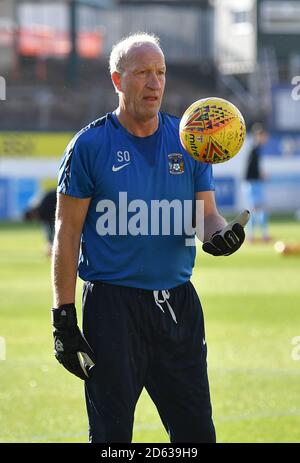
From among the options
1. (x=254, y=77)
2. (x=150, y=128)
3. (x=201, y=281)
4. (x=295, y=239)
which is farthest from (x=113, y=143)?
(x=254, y=77)

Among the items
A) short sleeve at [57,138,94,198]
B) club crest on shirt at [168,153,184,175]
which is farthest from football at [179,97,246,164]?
short sleeve at [57,138,94,198]

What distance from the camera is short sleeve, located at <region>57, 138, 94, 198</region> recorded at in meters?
6.01

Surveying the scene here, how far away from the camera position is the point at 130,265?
6.14 metres

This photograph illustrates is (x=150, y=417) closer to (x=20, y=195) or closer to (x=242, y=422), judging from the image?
(x=242, y=422)

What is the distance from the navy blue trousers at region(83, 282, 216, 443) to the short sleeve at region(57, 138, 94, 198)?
507mm

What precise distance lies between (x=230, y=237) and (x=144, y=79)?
900 millimetres

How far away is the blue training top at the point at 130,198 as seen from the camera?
6.05 metres

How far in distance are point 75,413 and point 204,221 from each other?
3.62m

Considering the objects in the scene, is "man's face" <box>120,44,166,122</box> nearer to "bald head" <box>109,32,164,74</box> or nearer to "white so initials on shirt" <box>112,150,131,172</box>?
"bald head" <box>109,32,164,74</box>

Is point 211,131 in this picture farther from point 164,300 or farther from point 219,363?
point 219,363

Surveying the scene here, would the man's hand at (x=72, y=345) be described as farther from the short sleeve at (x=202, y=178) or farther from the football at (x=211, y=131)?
the football at (x=211, y=131)

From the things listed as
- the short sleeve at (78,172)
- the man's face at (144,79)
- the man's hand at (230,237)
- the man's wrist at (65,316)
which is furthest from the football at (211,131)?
the man's wrist at (65,316)

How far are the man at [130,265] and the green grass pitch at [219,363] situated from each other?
236 centimetres

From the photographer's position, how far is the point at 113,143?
6113 millimetres
